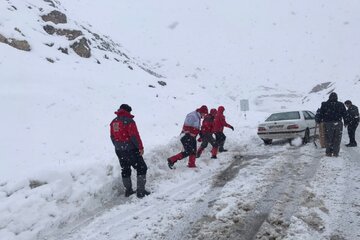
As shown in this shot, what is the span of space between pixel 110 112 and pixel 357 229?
1341 centimetres

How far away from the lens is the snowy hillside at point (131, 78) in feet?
24.3

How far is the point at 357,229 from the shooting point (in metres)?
4.98

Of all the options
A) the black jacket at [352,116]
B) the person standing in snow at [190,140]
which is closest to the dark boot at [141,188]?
the person standing in snow at [190,140]

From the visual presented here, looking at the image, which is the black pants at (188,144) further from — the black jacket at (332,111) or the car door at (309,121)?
the car door at (309,121)

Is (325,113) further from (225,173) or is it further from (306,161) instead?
(225,173)

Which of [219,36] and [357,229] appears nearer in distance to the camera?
[357,229]

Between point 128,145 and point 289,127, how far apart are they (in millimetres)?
8430

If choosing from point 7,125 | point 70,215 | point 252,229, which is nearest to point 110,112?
point 7,125

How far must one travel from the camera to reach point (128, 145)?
24.0ft

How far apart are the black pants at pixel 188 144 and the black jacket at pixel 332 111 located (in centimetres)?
401

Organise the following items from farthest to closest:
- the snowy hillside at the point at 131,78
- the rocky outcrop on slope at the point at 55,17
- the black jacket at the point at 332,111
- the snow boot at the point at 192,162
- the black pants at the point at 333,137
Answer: the rocky outcrop on slope at the point at 55,17 → the black jacket at the point at 332,111 → the black pants at the point at 333,137 → the snow boot at the point at 192,162 → the snowy hillside at the point at 131,78

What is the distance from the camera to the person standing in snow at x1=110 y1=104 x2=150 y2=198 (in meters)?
7.31

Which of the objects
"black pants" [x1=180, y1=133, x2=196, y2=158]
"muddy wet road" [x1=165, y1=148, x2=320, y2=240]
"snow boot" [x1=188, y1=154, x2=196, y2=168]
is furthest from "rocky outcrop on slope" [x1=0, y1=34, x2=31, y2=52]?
"muddy wet road" [x1=165, y1=148, x2=320, y2=240]

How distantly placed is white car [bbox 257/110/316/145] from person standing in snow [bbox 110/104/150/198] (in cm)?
805
